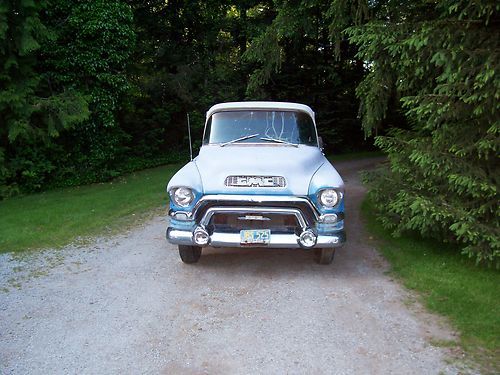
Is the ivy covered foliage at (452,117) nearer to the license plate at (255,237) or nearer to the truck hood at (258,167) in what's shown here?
the truck hood at (258,167)

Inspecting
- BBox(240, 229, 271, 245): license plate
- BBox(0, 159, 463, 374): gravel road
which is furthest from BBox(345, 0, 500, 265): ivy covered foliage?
BBox(240, 229, 271, 245): license plate

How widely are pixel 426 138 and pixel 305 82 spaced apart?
14977mm

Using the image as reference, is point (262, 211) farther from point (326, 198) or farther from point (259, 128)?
point (259, 128)

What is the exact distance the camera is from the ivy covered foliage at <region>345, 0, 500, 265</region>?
17.3ft

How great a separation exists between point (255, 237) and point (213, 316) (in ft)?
3.66

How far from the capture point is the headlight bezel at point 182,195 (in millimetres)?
5762

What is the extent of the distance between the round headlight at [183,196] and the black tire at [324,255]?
6.02ft

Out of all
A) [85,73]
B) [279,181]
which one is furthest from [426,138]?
[85,73]

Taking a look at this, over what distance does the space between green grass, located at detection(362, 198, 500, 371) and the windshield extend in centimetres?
213

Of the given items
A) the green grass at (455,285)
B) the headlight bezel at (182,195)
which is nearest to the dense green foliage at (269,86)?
the green grass at (455,285)

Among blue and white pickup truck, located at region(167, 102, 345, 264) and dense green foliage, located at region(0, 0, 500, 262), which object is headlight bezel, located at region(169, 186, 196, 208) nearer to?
blue and white pickup truck, located at region(167, 102, 345, 264)

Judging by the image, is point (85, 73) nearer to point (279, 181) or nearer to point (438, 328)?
point (279, 181)

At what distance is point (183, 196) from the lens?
19.0 feet

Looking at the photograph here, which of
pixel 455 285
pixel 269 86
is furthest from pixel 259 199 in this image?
pixel 269 86
